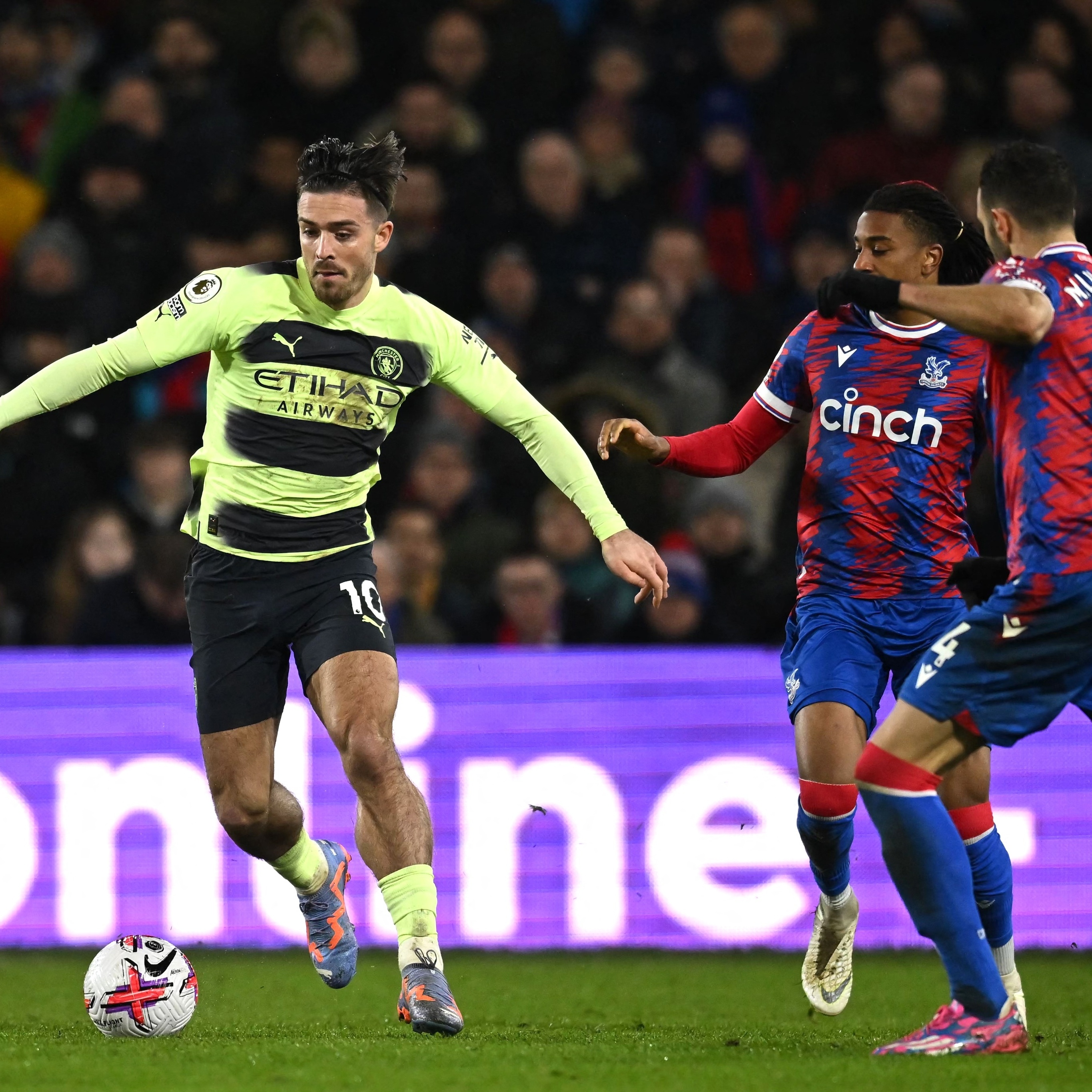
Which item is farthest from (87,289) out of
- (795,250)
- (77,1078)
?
(77,1078)

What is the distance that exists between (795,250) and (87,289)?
389 cm

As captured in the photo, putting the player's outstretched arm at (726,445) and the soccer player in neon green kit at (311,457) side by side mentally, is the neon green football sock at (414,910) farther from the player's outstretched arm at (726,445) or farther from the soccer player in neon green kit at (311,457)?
the player's outstretched arm at (726,445)

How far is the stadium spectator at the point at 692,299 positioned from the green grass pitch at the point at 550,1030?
11.2ft

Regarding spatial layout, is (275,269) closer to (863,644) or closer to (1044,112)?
(863,644)

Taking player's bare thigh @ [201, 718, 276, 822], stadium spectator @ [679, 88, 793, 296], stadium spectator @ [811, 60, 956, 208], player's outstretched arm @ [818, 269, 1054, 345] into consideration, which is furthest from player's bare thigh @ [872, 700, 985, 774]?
stadium spectator @ [811, 60, 956, 208]

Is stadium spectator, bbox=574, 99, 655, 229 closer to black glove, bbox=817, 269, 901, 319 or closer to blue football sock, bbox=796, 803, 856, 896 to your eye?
blue football sock, bbox=796, 803, 856, 896

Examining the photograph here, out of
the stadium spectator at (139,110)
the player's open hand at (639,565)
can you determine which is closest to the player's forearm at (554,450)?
the player's open hand at (639,565)

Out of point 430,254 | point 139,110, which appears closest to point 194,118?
point 139,110

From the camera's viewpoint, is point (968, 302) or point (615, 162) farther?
point (615, 162)

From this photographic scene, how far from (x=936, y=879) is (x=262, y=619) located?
2.20 m

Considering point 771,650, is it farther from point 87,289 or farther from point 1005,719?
point 87,289

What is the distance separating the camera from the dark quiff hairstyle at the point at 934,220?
5641mm

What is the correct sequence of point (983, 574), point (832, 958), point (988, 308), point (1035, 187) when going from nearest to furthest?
1. point (988, 308)
2. point (1035, 187)
3. point (983, 574)
4. point (832, 958)

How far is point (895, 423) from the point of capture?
→ 5629 mm
